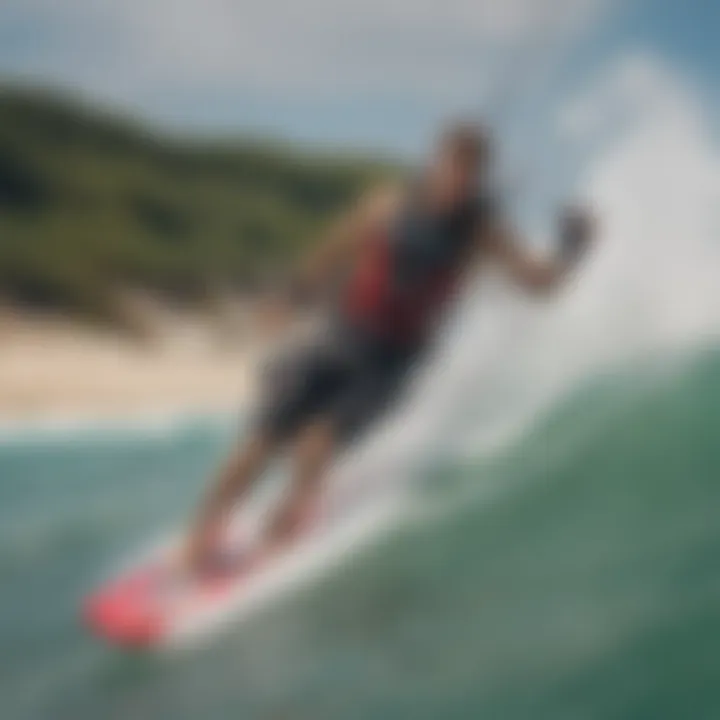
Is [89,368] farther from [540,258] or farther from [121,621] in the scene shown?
[540,258]

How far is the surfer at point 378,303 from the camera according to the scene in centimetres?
111

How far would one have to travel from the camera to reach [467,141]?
3.69 feet

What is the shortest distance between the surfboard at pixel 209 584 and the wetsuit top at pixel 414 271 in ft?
0.57

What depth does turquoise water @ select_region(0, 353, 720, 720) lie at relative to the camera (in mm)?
1053

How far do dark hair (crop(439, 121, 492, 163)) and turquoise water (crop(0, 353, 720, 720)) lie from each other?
9.5 inches

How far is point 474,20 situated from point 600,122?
159 millimetres

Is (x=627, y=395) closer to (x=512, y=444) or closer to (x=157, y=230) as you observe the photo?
(x=512, y=444)

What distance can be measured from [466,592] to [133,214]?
1.59 feet

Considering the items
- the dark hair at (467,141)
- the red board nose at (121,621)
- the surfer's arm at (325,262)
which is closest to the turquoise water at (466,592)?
the red board nose at (121,621)

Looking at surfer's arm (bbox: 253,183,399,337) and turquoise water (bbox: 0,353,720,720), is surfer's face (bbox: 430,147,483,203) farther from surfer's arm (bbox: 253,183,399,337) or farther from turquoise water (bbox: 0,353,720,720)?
turquoise water (bbox: 0,353,720,720)

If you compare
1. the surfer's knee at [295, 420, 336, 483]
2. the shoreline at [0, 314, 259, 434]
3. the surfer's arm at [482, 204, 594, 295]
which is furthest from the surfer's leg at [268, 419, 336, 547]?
the surfer's arm at [482, 204, 594, 295]

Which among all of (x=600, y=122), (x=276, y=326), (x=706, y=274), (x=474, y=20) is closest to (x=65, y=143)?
(x=276, y=326)

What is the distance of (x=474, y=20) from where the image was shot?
1161mm

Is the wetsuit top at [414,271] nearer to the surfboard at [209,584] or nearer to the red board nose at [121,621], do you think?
the surfboard at [209,584]
